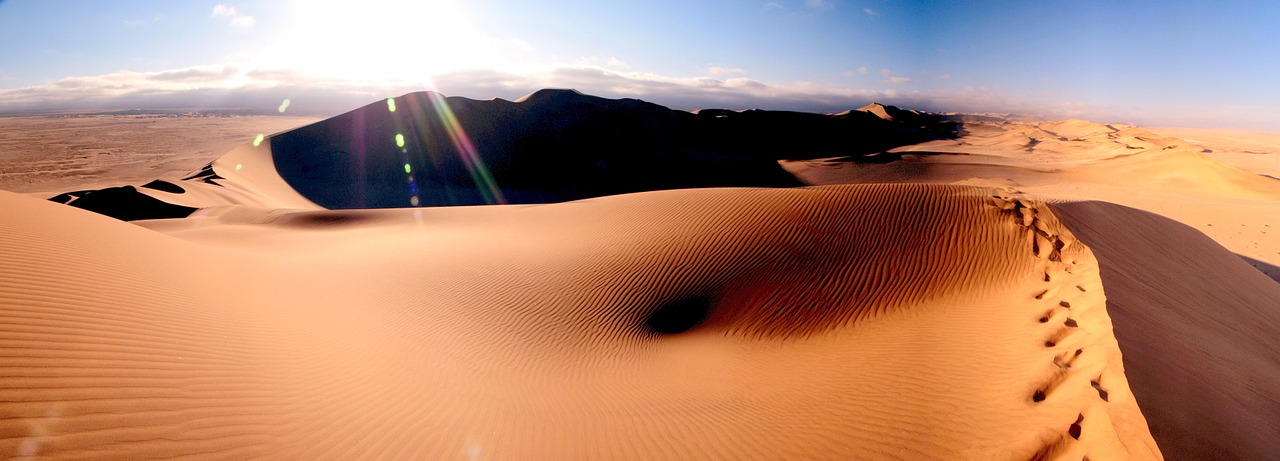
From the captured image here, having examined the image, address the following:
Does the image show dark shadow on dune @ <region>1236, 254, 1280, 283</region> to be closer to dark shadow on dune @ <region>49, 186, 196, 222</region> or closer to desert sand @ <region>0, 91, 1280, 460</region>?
desert sand @ <region>0, 91, 1280, 460</region>

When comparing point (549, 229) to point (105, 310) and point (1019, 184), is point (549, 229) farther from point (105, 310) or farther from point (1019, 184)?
point (1019, 184)

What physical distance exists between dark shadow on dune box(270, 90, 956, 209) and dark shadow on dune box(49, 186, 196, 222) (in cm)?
909

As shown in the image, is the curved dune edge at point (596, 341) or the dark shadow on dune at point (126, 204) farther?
the dark shadow on dune at point (126, 204)

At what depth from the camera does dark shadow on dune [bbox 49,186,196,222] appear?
15.7 metres

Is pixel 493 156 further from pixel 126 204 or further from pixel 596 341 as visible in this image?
pixel 596 341

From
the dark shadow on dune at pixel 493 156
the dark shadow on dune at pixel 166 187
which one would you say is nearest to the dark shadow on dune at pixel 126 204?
the dark shadow on dune at pixel 166 187

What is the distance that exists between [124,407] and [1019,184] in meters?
35.1

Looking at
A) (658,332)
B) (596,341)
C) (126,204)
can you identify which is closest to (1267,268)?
(658,332)

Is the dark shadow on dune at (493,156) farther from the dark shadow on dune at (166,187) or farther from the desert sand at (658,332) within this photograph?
the desert sand at (658,332)

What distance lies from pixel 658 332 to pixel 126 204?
65.1 feet

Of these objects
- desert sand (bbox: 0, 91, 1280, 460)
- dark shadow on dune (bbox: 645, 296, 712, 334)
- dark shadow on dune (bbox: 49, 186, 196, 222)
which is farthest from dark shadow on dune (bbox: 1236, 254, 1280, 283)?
dark shadow on dune (bbox: 49, 186, 196, 222)

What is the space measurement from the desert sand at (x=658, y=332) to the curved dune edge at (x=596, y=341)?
3 cm

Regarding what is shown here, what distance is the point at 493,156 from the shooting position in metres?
32.6

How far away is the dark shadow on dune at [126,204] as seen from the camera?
15734 mm
